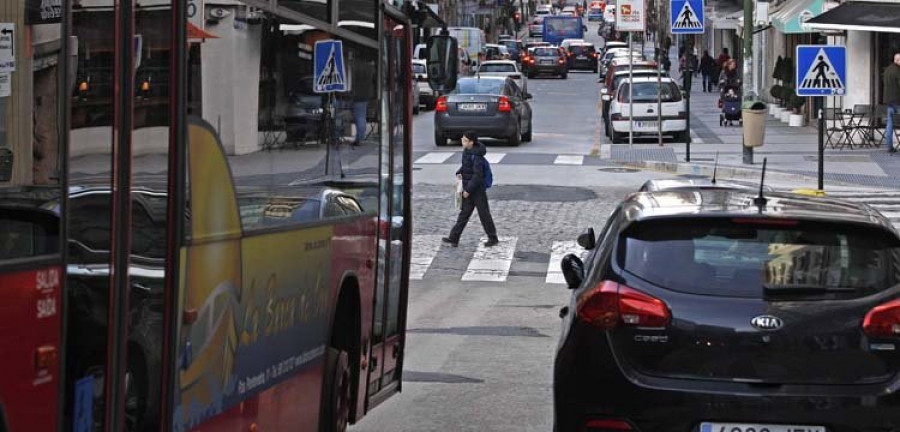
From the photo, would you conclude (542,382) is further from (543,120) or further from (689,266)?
(543,120)

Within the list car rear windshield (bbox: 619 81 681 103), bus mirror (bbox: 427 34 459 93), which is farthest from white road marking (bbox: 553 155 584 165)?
bus mirror (bbox: 427 34 459 93)

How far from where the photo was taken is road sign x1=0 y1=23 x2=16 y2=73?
422 centimetres

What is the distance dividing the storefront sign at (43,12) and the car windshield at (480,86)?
1258 inches

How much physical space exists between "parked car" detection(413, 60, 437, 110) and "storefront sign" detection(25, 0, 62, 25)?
148 feet

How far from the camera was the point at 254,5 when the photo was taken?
6.22 metres

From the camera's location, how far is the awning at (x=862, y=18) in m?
31.1

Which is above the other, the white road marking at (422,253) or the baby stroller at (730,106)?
the baby stroller at (730,106)

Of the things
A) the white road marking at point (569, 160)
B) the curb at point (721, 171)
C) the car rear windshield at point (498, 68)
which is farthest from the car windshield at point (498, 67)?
the curb at point (721, 171)

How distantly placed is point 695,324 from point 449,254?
13.3m

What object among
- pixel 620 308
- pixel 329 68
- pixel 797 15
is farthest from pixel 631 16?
pixel 620 308

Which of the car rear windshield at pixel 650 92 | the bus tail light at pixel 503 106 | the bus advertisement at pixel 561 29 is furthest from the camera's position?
the bus advertisement at pixel 561 29

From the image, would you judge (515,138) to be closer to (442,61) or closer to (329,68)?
(442,61)

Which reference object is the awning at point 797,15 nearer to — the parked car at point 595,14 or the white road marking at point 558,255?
the white road marking at point 558,255

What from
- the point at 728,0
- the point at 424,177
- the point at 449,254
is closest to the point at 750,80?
the point at 424,177
